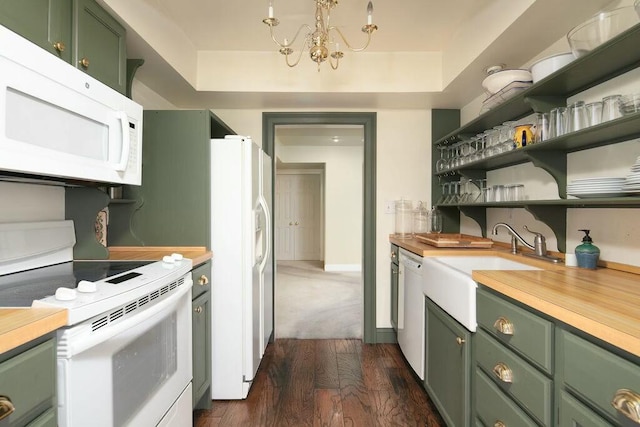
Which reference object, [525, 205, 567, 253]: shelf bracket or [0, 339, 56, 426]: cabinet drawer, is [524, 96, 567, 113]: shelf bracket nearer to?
[525, 205, 567, 253]: shelf bracket

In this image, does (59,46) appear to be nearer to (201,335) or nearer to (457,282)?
(201,335)

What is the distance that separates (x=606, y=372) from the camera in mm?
735

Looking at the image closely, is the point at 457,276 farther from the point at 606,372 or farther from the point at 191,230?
the point at 191,230

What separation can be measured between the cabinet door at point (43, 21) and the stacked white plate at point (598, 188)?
2064mm

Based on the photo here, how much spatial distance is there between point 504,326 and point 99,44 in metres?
2.01

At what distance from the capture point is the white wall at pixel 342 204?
6137 mm

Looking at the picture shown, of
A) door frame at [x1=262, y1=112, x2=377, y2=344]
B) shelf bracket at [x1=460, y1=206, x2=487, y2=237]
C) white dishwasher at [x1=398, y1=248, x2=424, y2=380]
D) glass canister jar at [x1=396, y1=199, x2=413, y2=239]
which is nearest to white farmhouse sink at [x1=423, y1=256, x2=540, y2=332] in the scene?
white dishwasher at [x1=398, y1=248, x2=424, y2=380]

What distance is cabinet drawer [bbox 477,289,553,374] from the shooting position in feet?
3.07

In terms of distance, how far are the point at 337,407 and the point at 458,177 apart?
6.85 ft

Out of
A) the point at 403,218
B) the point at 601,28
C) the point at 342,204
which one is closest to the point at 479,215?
the point at 403,218

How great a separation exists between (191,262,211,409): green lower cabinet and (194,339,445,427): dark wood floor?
0.60 ft

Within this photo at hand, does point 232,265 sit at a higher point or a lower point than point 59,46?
lower

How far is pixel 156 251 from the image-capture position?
1872mm

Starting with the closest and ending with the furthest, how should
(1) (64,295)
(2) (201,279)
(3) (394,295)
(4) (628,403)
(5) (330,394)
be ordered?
(4) (628,403) → (1) (64,295) → (2) (201,279) → (5) (330,394) → (3) (394,295)
